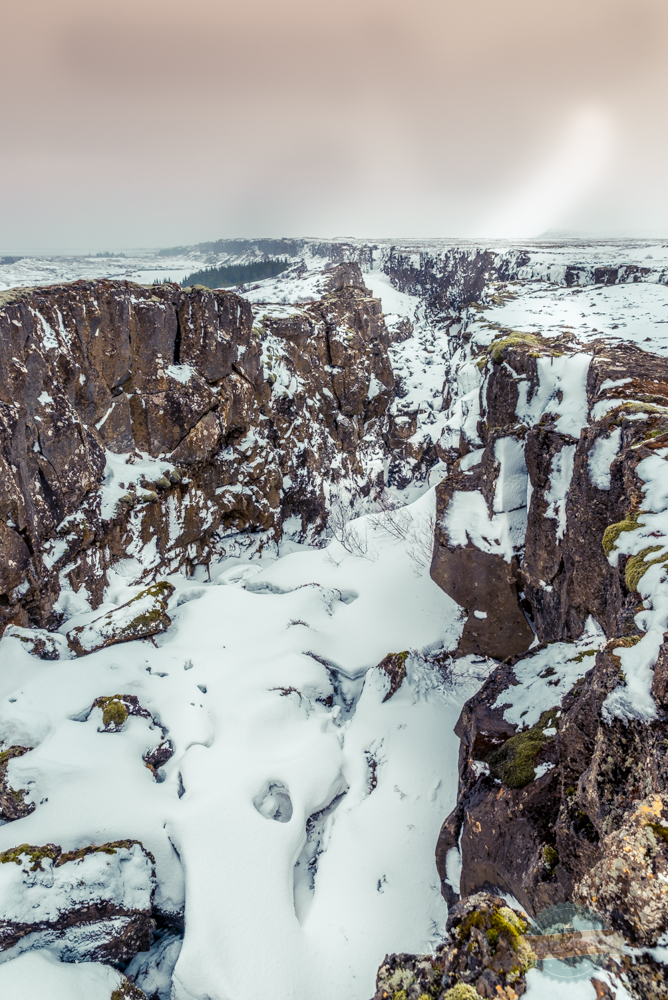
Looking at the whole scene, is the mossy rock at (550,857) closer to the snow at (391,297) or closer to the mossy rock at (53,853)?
the mossy rock at (53,853)

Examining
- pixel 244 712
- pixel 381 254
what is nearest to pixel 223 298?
pixel 244 712

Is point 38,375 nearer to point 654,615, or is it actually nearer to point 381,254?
point 654,615

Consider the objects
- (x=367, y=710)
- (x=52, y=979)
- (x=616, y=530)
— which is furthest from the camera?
(x=367, y=710)

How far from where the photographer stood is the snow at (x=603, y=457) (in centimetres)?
788

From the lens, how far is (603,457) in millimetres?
8016

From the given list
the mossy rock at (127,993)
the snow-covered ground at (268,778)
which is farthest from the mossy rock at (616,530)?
the mossy rock at (127,993)

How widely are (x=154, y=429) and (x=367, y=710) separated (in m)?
20.4

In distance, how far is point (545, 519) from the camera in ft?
33.1

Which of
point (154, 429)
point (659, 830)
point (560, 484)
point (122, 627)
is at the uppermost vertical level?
point (560, 484)

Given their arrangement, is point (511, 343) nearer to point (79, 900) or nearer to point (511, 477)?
point (511, 477)

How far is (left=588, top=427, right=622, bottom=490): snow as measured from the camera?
7.88 m

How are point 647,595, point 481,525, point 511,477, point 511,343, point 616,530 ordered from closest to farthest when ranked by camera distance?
point 647,595 < point 616,530 < point 511,477 < point 481,525 < point 511,343

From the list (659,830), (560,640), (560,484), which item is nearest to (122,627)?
(560,640)

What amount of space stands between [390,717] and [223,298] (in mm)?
25095
